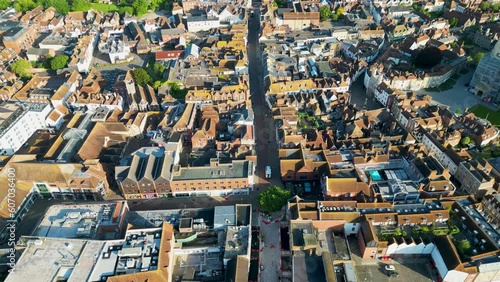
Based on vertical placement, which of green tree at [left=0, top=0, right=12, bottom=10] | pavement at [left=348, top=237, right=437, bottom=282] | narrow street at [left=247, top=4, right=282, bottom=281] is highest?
green tree at [left=0, top=0, right=12, bottom=10]

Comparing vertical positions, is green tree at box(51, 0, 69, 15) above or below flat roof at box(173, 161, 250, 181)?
above

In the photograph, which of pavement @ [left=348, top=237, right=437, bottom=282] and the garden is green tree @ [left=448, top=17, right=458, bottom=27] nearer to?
the garden

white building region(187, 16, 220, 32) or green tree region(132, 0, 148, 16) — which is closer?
white building region(187, 16, 220, 32)

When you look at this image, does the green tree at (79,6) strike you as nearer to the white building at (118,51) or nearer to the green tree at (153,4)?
the green tree at (153,4)

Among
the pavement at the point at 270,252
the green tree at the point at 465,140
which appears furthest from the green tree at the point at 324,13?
the pavement at the point at 270,252

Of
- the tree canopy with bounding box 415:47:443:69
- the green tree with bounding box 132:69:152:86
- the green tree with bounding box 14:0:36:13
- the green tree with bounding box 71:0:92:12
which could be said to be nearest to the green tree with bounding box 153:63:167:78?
the green tree with bounding box 132:69:152:86

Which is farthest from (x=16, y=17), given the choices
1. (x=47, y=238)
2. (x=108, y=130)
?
(x=47, y=238)
